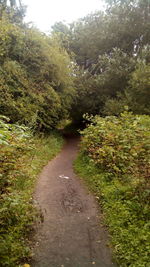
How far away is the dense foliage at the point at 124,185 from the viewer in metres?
3.56

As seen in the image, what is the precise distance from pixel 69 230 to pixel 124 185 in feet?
6.95

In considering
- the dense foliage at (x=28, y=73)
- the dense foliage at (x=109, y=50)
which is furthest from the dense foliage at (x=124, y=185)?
the dense foliage at (x=109, y=50)

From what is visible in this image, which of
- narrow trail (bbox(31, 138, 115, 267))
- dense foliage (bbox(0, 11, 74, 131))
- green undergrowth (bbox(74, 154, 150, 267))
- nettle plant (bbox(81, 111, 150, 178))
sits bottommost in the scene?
narrow trail (bbox(31, 138, 115, 267))

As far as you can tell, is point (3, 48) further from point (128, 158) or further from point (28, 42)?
point (128, 158)

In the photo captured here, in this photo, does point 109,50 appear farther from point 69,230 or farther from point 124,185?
point 69,230

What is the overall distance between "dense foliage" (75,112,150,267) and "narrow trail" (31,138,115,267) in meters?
0.30

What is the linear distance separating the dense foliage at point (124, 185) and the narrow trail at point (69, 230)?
0.30 m

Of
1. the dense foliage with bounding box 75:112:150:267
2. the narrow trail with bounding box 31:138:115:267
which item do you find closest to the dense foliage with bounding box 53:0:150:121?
the dense foliage with bounding box 75:112:150:267

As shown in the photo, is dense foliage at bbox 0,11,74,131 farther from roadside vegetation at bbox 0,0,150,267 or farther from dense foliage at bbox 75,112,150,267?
dense foliage at bbox 75,112,150,267

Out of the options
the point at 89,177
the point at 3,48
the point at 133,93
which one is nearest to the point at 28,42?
the point at 3,48

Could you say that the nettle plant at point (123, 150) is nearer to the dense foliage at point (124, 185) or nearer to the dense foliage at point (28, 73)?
the dense foliage at point (124, 185)

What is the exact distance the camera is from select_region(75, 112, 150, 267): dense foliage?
356cm

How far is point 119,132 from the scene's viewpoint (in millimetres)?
7594

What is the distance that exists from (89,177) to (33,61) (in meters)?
8.45
